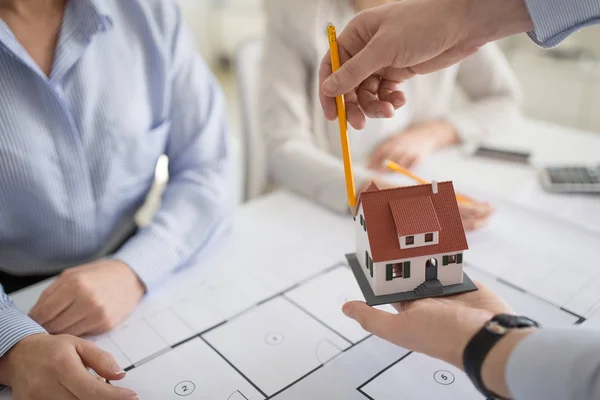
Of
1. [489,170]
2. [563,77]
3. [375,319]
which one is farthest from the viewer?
[563,77]

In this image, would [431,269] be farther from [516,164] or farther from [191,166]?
[516,164]

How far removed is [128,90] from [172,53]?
0.11 metres

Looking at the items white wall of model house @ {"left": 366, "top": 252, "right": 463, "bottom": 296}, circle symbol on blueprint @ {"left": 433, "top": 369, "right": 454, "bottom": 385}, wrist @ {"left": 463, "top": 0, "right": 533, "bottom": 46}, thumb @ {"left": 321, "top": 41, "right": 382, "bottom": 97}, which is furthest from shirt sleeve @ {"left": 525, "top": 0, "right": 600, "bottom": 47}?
circle symbol on blueprint @ {"left": 433, "top": 369, "right": 454, "bottom": 385}

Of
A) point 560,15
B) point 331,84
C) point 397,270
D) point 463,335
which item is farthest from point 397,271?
point 560,15

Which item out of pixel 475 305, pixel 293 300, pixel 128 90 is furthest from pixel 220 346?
A: pixel 128 90

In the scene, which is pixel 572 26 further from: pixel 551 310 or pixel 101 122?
pixel 101 122

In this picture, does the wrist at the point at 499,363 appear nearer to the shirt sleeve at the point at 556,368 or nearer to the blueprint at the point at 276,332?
the shirt sleeve at the point at 556,368

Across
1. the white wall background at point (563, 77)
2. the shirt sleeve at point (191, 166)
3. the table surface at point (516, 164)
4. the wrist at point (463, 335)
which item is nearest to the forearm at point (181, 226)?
the shirt sleeve at point (191, 166)

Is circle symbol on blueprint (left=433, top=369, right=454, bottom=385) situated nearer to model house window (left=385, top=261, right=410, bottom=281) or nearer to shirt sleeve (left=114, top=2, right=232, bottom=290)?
model house window (left=385, top=261, right=410, bottom=281)

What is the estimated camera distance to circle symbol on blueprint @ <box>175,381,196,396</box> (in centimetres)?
60

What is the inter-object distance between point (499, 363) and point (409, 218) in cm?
17

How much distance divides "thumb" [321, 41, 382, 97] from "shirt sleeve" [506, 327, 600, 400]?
338 mm

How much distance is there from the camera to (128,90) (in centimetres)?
85

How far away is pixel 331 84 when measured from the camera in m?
0.65
